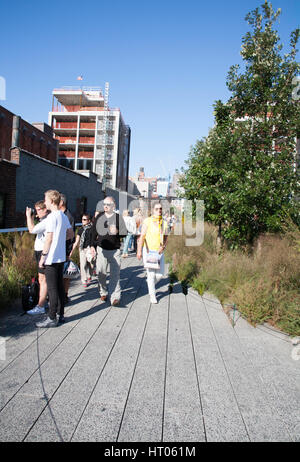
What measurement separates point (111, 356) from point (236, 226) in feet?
17.0

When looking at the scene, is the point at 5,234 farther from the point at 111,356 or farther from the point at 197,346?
the point at 197,346

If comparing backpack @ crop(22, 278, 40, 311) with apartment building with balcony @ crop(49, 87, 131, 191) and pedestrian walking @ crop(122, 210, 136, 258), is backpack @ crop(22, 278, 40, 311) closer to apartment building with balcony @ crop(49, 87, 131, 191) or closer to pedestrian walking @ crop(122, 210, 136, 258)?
pedestrian walking @ crop(122, 210, 136, 258)

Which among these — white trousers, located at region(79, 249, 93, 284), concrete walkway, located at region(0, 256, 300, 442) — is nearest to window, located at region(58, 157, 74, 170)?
white trousers, located at region(79, 249, 93, 284)

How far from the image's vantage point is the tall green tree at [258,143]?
272 inches

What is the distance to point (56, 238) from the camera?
14.3 ft

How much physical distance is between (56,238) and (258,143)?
222 inches

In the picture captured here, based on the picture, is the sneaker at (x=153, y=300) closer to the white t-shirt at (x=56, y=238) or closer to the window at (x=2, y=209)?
the white t-shirt at (x=56, y=238)

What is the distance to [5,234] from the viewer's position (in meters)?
6.46

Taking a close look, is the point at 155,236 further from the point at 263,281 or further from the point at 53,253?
the point at 53,253

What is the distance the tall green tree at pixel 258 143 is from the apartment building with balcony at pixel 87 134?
5721cm

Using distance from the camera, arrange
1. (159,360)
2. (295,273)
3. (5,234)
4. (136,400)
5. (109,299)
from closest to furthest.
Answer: (136,400) → (159,360) → (295,273) → (109,299) → (5,234)

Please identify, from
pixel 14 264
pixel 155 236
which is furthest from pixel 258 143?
→ pixel 14 264

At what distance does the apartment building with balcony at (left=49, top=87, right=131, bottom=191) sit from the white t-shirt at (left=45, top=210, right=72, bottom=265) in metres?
60.5
